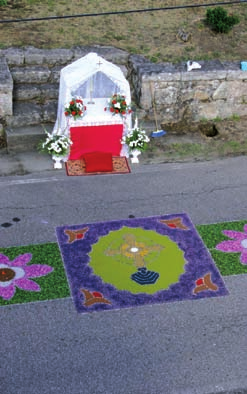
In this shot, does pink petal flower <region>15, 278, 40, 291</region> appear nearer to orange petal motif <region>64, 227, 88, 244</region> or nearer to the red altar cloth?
orange petal motif <region>64, 227, 88, 244</region>

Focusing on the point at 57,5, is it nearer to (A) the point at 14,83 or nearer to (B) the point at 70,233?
(A) the point at 14,83

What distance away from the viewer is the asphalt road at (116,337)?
8.95 metres

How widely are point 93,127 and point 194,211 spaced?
2551 mm

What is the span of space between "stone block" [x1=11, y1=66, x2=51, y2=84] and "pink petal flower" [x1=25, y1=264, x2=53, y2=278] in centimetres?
508

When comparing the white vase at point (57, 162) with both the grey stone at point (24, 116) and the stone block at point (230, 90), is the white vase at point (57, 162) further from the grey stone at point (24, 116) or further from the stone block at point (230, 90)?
the stone block at point (230, 90)

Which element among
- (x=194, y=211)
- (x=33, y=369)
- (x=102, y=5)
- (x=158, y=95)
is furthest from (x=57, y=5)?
(x=33, y=369)

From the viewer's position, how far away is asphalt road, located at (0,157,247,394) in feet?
29.3

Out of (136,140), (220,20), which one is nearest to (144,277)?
(136,140)

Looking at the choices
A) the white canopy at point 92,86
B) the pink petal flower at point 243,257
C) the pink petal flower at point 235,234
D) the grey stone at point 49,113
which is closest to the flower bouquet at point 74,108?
the white canopy at point 92,86

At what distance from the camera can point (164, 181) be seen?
13.1m

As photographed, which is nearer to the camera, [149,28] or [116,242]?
[116,242]

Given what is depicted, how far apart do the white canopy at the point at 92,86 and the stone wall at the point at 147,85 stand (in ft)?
3.14

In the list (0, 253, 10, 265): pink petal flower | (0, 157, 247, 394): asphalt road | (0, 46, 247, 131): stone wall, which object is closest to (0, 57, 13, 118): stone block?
(0, 46, 247, 131): stone wall

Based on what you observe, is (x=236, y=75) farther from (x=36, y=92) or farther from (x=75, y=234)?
(x=75, y=234)
